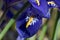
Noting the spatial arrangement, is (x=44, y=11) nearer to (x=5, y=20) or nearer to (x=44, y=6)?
(x=44, y=6)

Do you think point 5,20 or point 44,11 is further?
point 5,20

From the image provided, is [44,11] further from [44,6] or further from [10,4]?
[10,4]

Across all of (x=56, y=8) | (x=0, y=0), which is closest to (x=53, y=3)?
(x=56, y=8)

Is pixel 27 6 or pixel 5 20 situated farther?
pixel 5 20

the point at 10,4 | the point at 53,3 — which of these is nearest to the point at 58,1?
the point at 53,3

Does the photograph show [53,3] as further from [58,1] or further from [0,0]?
[0,0]

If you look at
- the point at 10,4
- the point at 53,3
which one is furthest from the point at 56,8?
the point at 10,4
